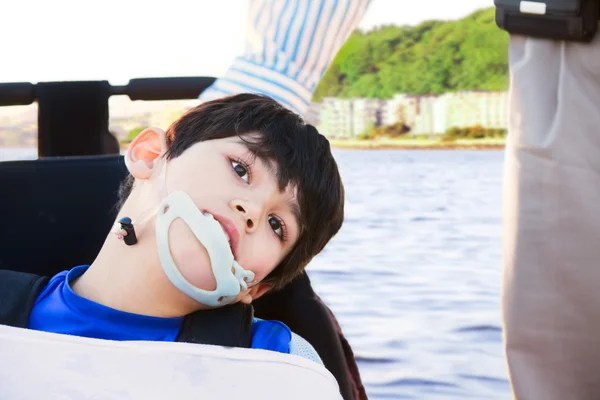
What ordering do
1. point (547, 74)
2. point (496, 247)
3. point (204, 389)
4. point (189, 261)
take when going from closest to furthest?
1. point (204, 389)
2. point (189, 261)
3. point (547, 74)
4. point (496, 247)

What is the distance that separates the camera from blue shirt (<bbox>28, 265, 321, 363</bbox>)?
3.91 ft

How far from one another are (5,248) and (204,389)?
562 mm

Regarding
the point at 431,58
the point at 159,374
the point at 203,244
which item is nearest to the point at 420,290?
the point at 203,244

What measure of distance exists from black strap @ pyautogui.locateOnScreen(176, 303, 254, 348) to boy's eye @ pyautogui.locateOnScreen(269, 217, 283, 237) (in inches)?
4.3

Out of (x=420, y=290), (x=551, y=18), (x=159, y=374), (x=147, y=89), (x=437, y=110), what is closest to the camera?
(x=159, y=374)

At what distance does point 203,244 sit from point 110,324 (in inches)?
6.6

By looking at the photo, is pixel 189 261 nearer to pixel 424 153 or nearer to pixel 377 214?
pixel 377 214

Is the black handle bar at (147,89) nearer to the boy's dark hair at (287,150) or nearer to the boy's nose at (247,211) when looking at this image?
the boy's dark hair at (287,150)

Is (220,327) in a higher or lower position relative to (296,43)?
lower

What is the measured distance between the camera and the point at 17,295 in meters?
1.25

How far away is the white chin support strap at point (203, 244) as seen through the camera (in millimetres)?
1144

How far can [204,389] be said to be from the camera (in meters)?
0.99

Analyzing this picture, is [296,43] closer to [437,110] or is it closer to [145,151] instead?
[145,151]

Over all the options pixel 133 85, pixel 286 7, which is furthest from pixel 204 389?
pixel 133 85
